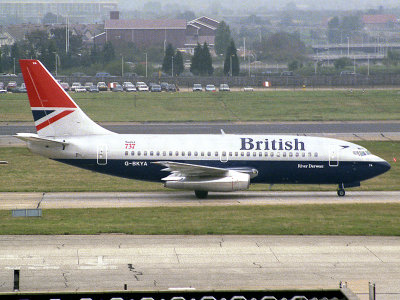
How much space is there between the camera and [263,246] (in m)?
31.5

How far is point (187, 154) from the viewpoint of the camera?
145 feet

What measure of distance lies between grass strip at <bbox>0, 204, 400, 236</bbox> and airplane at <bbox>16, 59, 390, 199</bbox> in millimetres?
3898

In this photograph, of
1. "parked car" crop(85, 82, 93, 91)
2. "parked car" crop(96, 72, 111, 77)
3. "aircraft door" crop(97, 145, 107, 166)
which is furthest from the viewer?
"parked car" crop(96, 72, 111, 77)

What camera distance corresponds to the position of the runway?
41.6m

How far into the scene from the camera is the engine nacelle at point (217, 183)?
141ft

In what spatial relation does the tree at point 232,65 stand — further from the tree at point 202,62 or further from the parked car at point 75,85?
the parked car at point 75,85

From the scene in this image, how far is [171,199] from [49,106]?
26.9 feet

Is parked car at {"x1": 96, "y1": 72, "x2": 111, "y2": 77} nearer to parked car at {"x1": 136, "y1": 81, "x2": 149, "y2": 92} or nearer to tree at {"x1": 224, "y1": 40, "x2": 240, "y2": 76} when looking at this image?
tree at {"x1": 224, "y1": 40, "x2": 240, "y2": 76}

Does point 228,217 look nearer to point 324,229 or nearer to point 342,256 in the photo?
point 324,229

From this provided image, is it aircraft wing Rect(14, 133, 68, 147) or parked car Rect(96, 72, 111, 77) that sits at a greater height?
parked car Rect(96, 72, 111, 77)

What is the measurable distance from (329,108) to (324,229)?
210ft

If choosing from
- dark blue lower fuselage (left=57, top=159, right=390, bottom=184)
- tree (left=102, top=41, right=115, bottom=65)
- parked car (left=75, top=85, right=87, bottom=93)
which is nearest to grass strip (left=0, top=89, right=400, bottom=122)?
parked car (left=75, top=85, right=87, bottom=93)

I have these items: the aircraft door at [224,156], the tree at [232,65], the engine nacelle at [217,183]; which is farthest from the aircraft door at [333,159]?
the tree at [232,65]

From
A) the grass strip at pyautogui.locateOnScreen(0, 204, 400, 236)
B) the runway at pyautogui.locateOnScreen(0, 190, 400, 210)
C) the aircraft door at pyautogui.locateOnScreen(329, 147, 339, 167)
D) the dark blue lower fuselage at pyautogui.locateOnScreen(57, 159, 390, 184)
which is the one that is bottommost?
the runway at pyautogui.locateOnScreen(0, 190, 400, 210)
